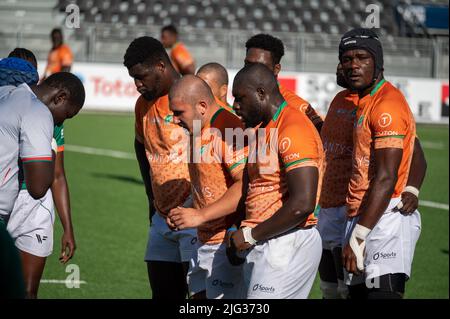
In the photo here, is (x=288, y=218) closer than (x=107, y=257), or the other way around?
(x=288, y=218)

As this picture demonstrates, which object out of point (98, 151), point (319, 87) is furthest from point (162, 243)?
point (319, 87)

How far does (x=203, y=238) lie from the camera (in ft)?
18.7

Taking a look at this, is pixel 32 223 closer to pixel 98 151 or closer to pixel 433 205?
pixel 433 205

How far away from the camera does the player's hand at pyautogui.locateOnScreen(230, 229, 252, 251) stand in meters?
5.02

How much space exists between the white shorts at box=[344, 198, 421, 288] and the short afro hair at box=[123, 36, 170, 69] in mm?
2043

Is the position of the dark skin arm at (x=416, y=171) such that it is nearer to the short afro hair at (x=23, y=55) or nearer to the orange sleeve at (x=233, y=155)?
the orange sleeve at (x=233, y=155)

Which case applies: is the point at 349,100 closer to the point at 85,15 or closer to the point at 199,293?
the point at 199,293

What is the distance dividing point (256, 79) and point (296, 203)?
827 millimetres

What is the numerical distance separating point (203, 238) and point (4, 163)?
1.43 metres

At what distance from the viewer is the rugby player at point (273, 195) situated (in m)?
4.93

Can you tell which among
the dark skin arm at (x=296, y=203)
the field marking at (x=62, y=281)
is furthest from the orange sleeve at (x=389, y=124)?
the field marking at (x=62, y=281)

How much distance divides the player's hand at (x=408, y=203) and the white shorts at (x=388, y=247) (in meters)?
0.04

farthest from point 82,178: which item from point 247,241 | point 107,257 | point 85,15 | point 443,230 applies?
point 85,15

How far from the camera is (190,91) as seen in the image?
5.38 m
